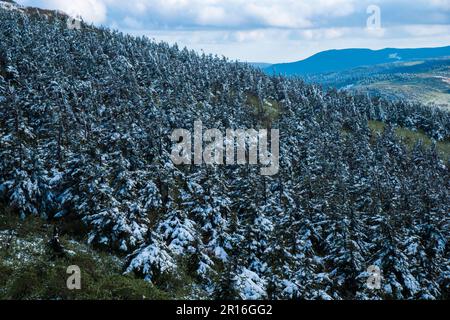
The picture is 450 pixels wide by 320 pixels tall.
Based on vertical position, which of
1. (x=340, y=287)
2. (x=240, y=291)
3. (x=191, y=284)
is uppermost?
(x=240, y=291)

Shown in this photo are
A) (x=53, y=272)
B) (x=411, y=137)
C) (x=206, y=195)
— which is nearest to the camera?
(x=53, y=272)

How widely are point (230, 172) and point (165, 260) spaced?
3751 cm

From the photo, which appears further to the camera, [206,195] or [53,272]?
[206,195]

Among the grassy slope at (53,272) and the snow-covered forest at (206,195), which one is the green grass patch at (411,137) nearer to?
the snow-covered forest at (206,195)

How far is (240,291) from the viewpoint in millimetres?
24531

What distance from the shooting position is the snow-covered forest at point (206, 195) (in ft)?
114

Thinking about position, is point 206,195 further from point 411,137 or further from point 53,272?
point 411,137

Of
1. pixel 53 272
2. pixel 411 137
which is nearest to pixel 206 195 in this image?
pixel 53 272

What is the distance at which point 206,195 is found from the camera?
46.3 meters

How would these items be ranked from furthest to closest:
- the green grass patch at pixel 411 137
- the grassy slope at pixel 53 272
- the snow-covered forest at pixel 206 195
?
1. the green grass patch at pixel 411 137
2. the snow-covered forest at pixel 206 195
3. the grassy slope at pixel 53 272

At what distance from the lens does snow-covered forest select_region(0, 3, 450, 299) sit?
34625mm

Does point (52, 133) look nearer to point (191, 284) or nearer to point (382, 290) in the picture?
point (191, 284)

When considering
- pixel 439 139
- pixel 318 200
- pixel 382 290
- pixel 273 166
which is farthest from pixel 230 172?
pixel 439 139

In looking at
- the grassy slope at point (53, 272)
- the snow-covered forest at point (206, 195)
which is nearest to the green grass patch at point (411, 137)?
the snow-covered forest at point (206, 195)
